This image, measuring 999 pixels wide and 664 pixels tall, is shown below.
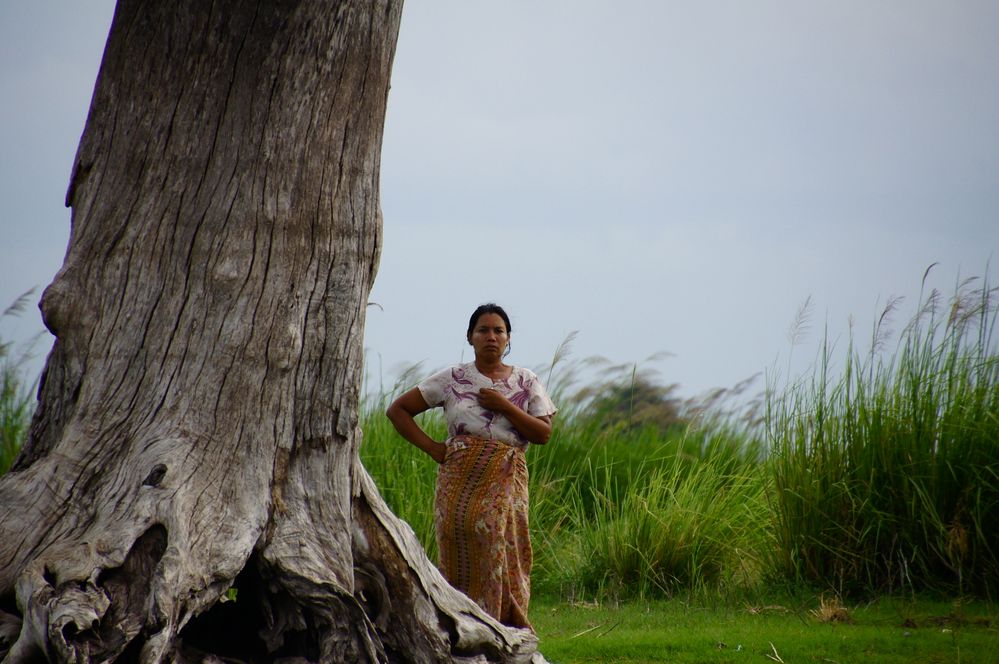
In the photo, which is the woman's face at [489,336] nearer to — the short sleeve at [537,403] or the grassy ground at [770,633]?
the short sleeve at [537,403]

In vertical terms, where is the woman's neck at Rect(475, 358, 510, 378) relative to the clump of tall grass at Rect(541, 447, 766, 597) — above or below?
above

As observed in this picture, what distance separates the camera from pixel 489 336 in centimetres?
585

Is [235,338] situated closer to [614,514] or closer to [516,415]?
[516,415]

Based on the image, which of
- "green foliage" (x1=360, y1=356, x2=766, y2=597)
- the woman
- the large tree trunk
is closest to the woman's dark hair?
the woman

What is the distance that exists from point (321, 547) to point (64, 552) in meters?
0.89

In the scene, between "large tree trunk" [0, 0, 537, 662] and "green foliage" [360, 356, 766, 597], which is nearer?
"large tree trunk" [0, 0, 537, 662]

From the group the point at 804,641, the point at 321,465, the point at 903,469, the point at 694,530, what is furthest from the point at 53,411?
the point at 903,469

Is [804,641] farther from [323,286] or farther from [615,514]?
[323,286]

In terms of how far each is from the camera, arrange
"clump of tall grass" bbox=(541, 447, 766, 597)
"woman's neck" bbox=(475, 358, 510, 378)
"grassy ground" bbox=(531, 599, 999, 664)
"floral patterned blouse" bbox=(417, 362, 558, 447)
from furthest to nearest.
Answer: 1. "clump of tall grass" bbox=(541, 447, 766, 597)
2. "grassy ground" bbox=(531, 599, 999, 664)
3. "woman's neck" bbox=(475, 358, 510, 378)
4. "floral patterned blouse" bbox=(417, 362, 558, 447)

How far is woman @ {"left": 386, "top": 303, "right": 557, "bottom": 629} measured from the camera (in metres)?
5.75

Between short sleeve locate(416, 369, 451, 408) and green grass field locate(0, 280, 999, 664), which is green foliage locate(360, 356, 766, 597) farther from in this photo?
short sleeve locate(416, 369, 451, 408)

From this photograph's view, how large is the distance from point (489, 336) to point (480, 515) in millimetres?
973

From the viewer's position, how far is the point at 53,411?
13.6ft

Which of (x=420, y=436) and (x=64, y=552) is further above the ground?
(x=420, y=436)
